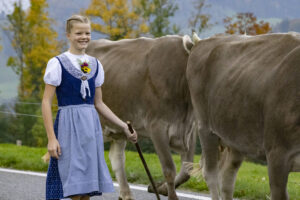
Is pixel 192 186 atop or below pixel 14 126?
atop

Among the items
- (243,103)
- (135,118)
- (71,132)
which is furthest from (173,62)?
(71,132)

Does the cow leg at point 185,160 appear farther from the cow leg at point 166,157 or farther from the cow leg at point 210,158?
the cow leg at point 210,158

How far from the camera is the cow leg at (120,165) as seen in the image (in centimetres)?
690

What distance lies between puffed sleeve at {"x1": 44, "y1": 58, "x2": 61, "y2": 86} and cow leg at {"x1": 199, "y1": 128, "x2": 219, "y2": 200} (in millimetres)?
1763

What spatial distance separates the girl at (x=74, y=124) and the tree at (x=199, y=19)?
117 ft

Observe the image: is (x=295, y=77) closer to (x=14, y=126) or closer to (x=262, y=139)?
(x=262, y=139)

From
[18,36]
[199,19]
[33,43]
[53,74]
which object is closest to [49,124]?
[53,74]

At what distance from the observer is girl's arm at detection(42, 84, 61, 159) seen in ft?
13.7

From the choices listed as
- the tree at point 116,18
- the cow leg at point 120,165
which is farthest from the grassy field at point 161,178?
the tree at point 116,18

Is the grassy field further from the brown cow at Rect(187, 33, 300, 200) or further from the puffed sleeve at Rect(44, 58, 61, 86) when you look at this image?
the puffed sleeve at Rect(44, 58, 61, 86)

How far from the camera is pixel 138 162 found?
33.7 ft

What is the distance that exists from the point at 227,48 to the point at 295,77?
128cm

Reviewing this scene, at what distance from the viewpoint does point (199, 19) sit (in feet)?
134

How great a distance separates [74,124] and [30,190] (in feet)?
11.2
